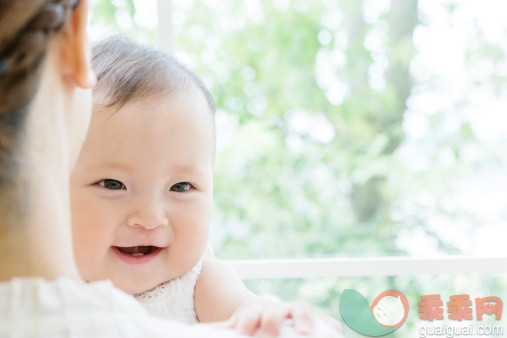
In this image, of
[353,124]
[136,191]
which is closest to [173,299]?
[136,191]

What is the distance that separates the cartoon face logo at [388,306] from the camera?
64.0 inches

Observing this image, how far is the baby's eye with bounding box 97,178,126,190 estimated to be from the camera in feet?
3.20

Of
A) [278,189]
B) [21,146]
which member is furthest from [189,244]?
[278,189]

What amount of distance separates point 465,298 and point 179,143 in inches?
44.9

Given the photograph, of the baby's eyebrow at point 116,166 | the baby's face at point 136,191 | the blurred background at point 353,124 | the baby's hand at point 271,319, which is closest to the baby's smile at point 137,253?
the baby's face at point 136,191

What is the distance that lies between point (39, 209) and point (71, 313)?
0.10 m

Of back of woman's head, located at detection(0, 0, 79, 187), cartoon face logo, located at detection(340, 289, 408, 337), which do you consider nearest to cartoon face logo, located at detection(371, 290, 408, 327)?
cartoon face logo, located at detection(340, 289, 408, 337)

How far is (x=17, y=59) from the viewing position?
55cm

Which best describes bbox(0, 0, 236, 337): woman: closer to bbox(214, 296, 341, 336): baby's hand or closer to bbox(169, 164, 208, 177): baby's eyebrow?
bbox(214, 296, 341, 336): baby's hand

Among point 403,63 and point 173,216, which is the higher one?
point 403,63

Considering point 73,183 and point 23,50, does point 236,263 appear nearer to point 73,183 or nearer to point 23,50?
point 73,183

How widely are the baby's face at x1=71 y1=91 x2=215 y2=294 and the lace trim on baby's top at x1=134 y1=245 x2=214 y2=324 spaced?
0.12 ft

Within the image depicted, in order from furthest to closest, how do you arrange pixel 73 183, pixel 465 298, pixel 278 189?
pixel 278 189 → pixel 465 298 → pixel 73 183

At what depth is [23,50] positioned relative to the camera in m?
0.55
